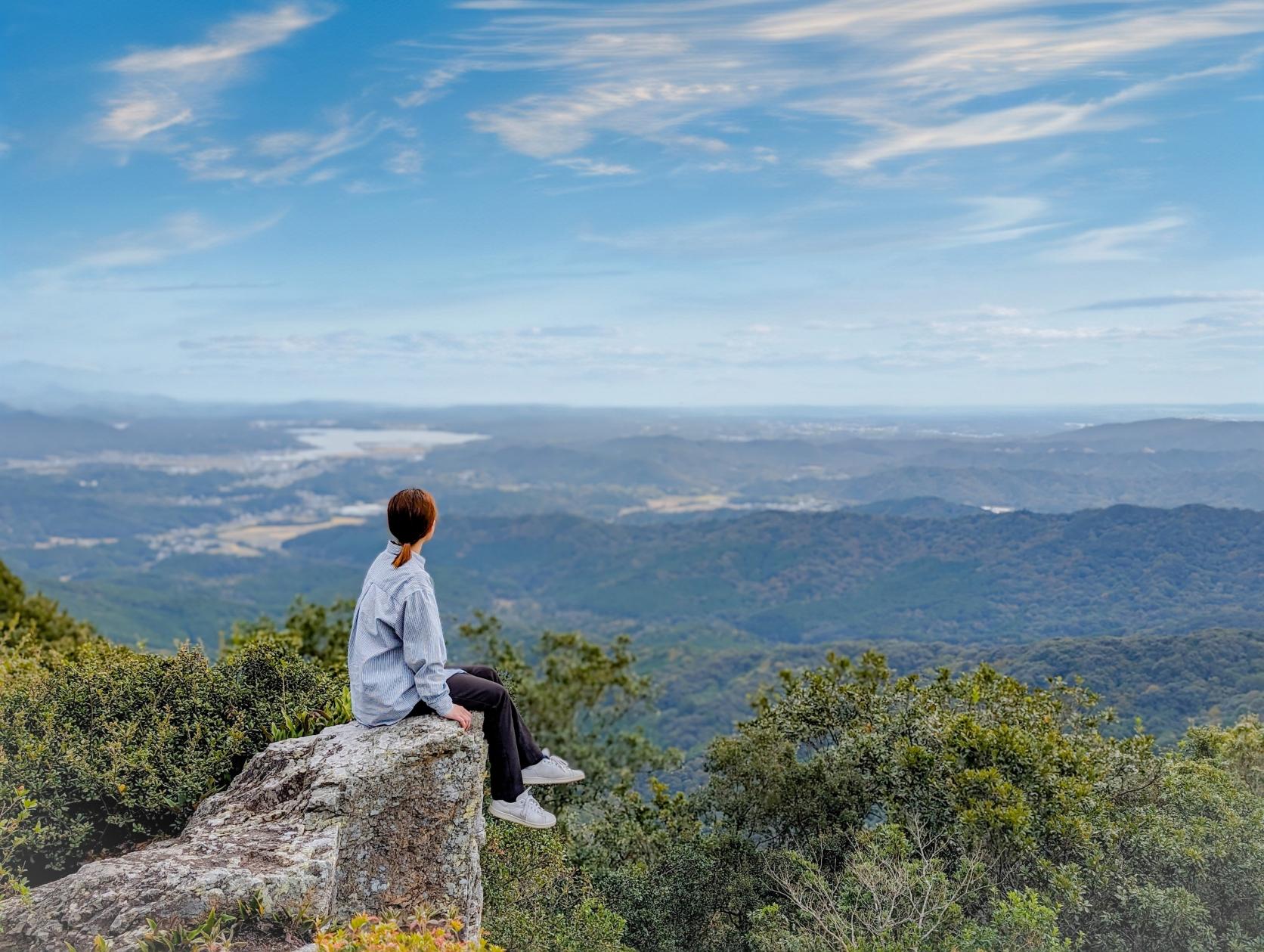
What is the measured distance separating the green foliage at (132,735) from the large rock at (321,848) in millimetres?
1021

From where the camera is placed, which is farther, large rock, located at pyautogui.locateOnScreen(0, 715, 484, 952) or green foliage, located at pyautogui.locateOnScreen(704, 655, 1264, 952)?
green foliage, located at pyautogui.locateOnScreen(704, 655, 1264, 952)

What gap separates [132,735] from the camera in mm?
8609

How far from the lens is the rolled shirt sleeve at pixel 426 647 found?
21.5 ft

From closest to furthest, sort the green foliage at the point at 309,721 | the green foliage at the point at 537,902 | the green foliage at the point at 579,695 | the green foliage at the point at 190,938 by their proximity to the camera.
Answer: the green foliage at the point at 190,938, the green foliage at the point at 309,721, the green foliage at the point at 537,902, the green foliage at the point at 579,695

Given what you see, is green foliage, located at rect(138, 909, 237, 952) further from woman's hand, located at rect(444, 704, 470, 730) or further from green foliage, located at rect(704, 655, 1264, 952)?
green foliage, located at rect(704, 655, 1264, 952)

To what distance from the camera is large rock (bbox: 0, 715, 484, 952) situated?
237 inches

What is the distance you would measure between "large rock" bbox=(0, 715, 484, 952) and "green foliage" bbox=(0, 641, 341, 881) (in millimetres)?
1021

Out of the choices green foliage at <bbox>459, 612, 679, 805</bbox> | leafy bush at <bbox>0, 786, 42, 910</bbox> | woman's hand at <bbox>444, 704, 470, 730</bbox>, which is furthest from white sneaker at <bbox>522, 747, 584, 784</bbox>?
green foliage at <bbox>459, 612, 679, 805</bbox>

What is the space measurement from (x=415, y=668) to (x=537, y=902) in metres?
4.98

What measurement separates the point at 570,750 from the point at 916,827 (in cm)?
2113

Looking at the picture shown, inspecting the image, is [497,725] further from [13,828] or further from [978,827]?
[978,827]

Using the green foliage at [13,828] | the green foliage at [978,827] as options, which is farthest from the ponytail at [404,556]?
the green foliage at [978,827]

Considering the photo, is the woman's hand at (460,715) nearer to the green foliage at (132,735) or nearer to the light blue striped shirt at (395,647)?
the light blue striped shirt at (395,647)

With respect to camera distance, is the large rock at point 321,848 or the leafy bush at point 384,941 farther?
the large rock at point 321,848
